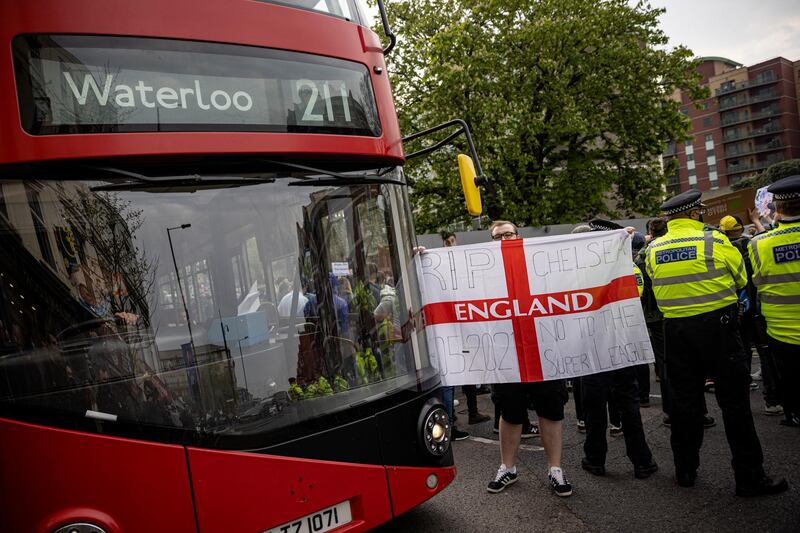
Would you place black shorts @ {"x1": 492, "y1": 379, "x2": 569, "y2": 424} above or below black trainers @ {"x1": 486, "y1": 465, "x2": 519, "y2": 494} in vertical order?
above

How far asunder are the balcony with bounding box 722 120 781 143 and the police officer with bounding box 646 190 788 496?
10519 cm

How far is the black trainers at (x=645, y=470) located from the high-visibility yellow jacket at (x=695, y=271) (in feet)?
4.17

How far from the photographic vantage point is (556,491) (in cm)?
445

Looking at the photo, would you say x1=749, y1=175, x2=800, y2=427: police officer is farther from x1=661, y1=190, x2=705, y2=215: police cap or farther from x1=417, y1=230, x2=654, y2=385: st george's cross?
x1=417, y1=230, x2=654, y2=385: st george's cross

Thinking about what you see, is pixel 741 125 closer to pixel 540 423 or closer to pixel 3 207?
pixel 540 423

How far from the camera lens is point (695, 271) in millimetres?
4188

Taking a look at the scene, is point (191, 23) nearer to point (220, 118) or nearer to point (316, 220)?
point (220, 118)

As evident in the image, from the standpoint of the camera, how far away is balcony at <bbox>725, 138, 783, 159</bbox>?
8997 cm

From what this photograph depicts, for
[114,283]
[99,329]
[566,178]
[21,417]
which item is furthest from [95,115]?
[566,178]

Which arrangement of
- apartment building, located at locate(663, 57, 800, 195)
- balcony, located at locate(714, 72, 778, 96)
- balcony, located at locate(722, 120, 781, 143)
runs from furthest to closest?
balcony, located at locate(714, 72, 778, 96) → balcony, located at locate(722, 120, 781, 143) → apartment building, located at locate(663, 57, 800, 195)

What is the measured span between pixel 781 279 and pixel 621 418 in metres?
1.60

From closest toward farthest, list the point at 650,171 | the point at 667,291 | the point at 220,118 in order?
the point at 220,118
the point at 667,291
the point at 650,171

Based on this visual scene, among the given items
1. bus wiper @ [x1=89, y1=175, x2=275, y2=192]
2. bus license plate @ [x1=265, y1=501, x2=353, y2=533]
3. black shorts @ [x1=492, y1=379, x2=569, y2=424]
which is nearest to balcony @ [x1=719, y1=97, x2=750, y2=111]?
black shorts @ [x1=492, y1=379, x2=569, y2=424]

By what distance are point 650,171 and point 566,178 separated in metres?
3.59
